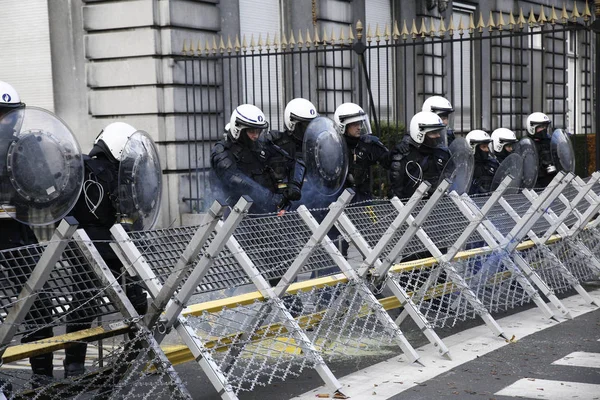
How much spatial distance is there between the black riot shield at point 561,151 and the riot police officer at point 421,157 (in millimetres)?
2681

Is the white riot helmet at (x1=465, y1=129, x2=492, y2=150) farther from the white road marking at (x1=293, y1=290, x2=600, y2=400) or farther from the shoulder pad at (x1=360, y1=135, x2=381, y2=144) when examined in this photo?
the white road marking at (x1=293, y1=290, x2=600, y2=400)

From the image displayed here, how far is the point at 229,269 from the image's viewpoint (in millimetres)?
6574

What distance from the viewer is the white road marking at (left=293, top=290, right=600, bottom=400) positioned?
6789mm

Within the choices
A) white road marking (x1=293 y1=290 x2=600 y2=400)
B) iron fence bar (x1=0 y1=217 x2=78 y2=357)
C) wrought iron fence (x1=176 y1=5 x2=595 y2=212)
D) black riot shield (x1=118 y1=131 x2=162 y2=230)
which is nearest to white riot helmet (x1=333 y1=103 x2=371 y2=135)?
wrought iron fence (x1=176 y1=5 x2=595 y2=212)

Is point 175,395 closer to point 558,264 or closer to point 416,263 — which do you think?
point 416,263

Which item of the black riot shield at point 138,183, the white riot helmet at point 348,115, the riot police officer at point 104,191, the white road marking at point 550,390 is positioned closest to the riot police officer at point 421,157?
the white riot helmet at point 348,115

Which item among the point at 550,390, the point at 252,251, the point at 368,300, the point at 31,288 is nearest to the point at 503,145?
the point at 368,300

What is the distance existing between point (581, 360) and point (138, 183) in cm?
326

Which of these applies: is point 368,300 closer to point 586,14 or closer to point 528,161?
point 528,161

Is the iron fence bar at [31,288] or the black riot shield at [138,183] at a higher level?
the black riot shield at [138,183]

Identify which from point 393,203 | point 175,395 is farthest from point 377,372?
point 175,395

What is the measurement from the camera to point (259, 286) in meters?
6.58

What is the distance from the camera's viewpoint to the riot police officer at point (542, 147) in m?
12.6

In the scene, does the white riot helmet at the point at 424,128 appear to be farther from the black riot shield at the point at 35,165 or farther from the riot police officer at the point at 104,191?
the black riot shield at the point at 35,165
